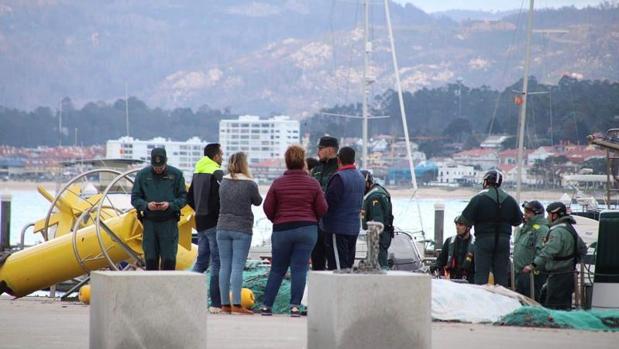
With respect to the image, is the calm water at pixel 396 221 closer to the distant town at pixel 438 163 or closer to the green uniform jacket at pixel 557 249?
the distant town at pixel 438 163

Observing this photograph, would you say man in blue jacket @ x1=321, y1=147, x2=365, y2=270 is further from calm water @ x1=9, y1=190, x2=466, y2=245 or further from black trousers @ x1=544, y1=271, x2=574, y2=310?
calm water @ x1=9, y1=190, x2=466, y2=245

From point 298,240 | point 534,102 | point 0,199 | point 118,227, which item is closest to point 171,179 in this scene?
point 298,240

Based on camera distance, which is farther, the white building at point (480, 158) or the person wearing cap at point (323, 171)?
the white building at point (480, 158)

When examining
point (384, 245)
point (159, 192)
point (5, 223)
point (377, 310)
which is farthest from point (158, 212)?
point (5, 223)

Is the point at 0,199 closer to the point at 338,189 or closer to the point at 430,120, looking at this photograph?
the point at 338,189

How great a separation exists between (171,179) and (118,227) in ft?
11.3

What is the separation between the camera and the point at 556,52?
182375 mm

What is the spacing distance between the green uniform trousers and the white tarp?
2.58m

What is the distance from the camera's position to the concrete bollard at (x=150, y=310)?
379 inches

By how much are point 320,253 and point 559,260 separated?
8.96 ft

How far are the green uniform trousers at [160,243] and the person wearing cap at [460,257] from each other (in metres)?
3.48

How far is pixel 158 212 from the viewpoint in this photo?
15039 mm

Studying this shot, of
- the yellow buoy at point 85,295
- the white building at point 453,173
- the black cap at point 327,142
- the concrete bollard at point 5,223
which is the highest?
the black cap at point 327,142

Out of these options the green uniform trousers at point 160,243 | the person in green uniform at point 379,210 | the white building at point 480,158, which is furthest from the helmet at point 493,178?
the white building at point 480,158
